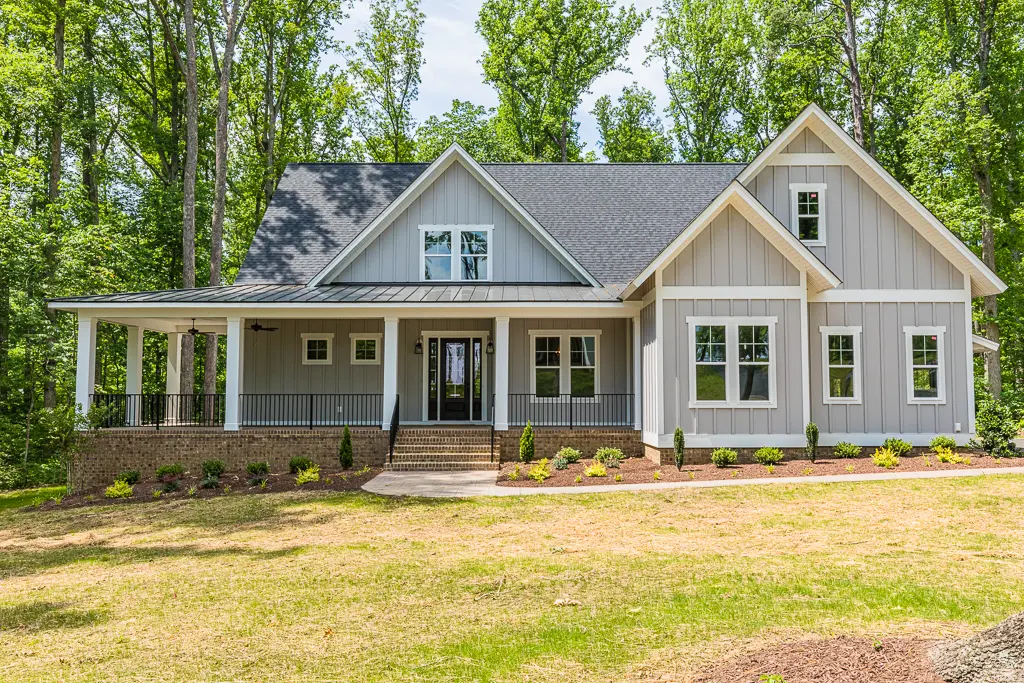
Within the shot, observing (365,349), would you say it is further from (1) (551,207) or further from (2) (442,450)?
(1) (551,207)

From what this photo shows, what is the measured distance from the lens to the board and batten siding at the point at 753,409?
14.1 meters

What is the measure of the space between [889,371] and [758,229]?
4044mm

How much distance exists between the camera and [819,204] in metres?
15.6

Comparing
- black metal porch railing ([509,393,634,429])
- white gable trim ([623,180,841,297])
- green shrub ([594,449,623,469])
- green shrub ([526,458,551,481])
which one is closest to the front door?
black metal porch railing ([509,393,634,429])

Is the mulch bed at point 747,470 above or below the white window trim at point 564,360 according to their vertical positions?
below

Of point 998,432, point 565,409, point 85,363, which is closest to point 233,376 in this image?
point 85,363

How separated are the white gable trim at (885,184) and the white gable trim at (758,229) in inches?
42.9

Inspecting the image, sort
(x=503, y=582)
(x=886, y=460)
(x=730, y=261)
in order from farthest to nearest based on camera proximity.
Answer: (x=730, y=261), (x=886, y=460), (x=503, y=582)

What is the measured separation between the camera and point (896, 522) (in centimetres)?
906

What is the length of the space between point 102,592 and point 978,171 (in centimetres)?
2864

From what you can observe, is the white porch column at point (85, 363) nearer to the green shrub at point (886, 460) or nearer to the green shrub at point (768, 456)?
the green shrub at point (768, 456)

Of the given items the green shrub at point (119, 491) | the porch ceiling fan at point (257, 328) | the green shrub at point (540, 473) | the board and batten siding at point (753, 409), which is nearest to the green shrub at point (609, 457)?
the board and batten siding at point (753, 409)

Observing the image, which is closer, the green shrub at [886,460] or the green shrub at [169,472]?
the green shrub at [886,460]

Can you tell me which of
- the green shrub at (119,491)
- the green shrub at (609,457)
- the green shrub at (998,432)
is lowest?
the green shrub at (119,491)
